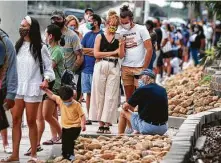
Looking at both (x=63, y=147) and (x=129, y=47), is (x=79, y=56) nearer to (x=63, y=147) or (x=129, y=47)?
(x=129, y=47)

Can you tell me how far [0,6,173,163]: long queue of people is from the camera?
33.4ft

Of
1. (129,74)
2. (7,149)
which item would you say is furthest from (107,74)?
(7,149)

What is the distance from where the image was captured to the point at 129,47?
525 inches

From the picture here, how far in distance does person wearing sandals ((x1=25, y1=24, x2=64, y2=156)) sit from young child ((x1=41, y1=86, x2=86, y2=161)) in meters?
1.33

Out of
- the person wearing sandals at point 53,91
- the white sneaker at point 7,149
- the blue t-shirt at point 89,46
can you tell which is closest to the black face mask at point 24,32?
the person wearing sandals at point 53,91

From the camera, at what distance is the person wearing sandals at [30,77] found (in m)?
10.3

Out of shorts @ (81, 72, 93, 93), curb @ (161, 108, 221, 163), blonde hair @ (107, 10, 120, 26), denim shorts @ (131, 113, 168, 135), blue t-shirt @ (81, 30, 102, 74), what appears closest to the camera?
curb @ (161, 108, 221, 163)

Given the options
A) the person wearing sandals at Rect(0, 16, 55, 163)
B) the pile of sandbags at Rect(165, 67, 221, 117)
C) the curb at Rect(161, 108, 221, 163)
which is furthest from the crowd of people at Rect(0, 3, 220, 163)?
the pile of sandbags at Rect(165, 67, 221, 117)

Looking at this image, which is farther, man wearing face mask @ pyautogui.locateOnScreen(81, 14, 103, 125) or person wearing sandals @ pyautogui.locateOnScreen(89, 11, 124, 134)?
man wearing face mask @ pyautogui.locateOnScreen(81, 14, 103, 125)

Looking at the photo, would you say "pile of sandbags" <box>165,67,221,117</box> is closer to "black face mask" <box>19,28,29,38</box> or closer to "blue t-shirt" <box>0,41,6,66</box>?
"black face mask" <box>19,28,29,38</box>

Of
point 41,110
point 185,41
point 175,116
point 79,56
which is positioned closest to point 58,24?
point 79,56

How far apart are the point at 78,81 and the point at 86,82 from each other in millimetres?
281

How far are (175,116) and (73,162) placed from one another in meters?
4.70

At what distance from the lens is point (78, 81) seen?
49.8 ft
